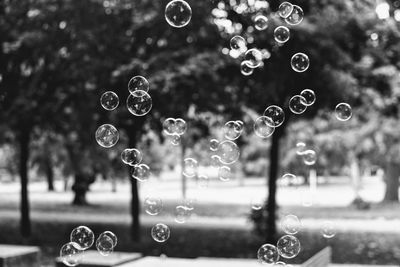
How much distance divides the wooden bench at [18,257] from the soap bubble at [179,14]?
3552 mm

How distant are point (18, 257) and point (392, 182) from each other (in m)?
22.1

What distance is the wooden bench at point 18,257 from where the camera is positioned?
7.39 m

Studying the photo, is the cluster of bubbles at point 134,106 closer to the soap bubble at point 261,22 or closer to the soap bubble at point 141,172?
the soap bubble at point 141,172

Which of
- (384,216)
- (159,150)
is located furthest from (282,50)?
(159,150)

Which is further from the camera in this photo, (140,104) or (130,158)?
(130,158)

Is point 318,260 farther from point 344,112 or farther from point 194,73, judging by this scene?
point 194,73

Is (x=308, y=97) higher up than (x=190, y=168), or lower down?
higher up

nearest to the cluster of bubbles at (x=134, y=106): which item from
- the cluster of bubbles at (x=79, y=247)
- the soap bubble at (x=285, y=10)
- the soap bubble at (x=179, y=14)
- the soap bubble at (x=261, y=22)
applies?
the soap bubble at (x=179, y=14)

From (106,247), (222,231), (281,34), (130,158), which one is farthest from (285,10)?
(222,231)

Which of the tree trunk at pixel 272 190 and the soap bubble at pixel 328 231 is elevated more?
the tree trunk at pixel 272 190

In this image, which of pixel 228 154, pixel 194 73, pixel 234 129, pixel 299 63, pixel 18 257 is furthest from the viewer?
pixel 194 73

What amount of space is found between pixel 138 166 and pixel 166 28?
2.88 meters

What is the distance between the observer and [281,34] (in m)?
8.91

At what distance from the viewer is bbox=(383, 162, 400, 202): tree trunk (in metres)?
26.6
